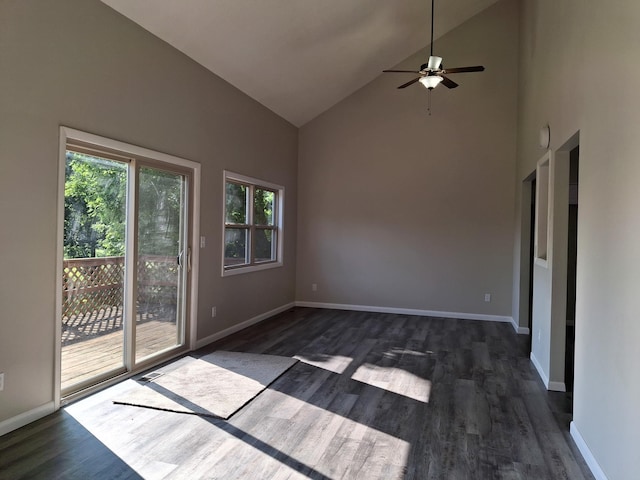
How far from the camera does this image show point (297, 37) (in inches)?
207

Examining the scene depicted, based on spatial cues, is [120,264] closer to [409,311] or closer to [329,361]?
[329,361]

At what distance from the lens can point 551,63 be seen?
4.16m

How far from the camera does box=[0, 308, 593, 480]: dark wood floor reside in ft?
8.16

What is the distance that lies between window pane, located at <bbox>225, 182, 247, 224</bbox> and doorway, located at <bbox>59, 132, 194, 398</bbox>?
921mm

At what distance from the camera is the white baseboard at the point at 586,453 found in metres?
2.42

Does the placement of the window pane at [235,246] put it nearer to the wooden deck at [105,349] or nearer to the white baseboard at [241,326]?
the white baseboard at [241,326]

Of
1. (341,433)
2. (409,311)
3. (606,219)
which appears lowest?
Answer: (341,433)

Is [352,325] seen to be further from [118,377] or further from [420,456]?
[420,456]

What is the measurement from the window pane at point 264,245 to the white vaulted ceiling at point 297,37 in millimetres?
1832

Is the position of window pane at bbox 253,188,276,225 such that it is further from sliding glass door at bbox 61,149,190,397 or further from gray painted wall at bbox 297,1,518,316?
sliding glass door at bbox 61,149,190,397

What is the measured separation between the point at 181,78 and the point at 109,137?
125 centimetres

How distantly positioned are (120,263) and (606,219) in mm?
3583

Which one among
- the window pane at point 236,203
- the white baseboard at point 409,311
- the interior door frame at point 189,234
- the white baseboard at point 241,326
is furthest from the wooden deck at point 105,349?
the white baseboard at point 409,311

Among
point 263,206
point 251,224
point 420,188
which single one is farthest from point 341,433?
point 420,188
